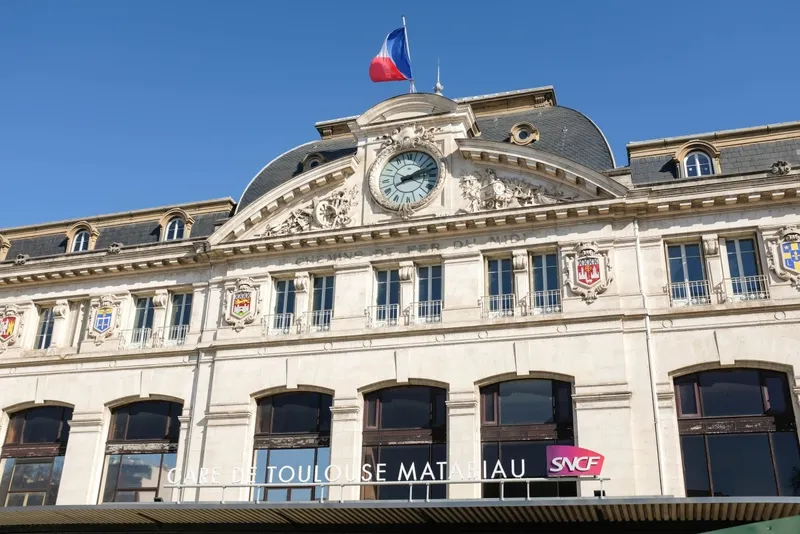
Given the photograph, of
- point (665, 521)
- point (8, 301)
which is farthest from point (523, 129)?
point (8, 301)

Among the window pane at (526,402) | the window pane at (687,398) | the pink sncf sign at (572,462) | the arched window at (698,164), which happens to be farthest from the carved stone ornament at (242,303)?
the arched window at (698,164)

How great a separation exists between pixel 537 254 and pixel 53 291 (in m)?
18.3

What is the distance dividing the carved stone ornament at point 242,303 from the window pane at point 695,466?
14.2 meters

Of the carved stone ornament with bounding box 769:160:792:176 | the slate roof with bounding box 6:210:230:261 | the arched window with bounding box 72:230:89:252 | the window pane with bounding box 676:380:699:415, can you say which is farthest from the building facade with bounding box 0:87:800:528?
the arched window with bounding box 72:230:89:252

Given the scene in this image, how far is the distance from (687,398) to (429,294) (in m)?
8.35

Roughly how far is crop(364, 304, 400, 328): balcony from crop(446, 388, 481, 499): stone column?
10.7 feet

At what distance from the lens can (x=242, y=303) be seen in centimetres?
2912

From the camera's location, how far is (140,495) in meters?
27.9

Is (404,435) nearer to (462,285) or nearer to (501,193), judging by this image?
(462,285)

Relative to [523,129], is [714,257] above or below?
below

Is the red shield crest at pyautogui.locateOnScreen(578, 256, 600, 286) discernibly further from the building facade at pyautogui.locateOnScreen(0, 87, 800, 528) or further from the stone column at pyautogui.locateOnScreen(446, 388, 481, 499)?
the stone column at pyautogui.locateOnScreen(446, 388, 481, 499)

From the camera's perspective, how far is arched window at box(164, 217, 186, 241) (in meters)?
32.6

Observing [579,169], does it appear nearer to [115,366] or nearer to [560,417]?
[560,417]

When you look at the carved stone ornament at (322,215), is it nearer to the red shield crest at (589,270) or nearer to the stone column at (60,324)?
the red shield crest at (589,270)
